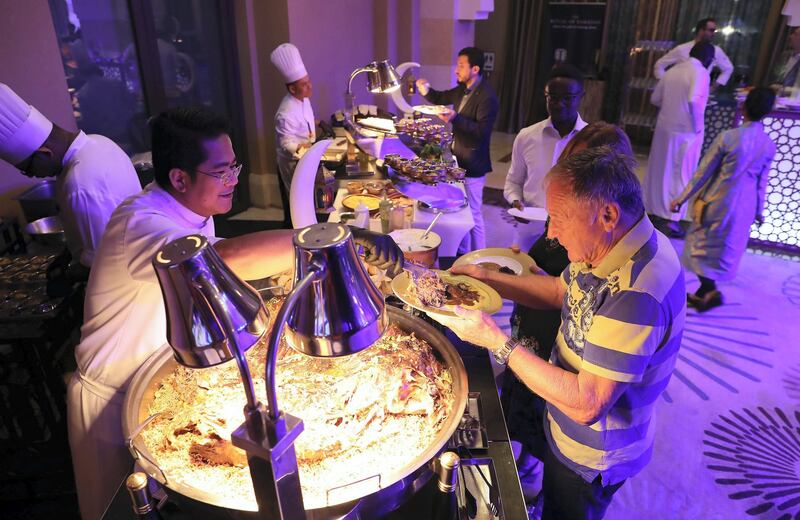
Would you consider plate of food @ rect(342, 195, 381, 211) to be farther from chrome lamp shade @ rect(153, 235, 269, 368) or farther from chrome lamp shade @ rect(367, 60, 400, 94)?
chrome lamp shade @ rect(153, 235, 269, 368)

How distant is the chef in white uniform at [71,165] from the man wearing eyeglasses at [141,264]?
43.0 inches

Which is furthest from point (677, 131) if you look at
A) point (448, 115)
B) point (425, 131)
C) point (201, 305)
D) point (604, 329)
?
point (201, 305)

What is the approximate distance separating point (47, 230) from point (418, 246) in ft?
6.58

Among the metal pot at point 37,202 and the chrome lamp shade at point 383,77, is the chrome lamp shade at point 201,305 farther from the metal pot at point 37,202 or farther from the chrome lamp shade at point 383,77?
the chrome lamp shade at point 383,77

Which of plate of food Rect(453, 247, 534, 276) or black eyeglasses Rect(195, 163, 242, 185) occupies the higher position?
black eyeglasses Rect(195, 163, 242, 185)

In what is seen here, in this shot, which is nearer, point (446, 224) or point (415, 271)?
point (415, 271)

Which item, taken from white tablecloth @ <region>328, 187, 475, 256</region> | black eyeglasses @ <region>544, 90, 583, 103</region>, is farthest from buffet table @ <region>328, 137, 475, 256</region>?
black eyeglasses @ <region>544, 90, 583, 103</region>

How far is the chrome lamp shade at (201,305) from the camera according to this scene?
2.20ft

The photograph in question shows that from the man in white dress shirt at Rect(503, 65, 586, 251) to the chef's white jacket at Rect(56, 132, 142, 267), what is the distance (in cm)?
195

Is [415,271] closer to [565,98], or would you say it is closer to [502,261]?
[502,261]

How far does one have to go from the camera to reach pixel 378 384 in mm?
1214

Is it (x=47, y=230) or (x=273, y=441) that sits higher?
(x=273, y=441)

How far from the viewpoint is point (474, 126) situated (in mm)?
3984

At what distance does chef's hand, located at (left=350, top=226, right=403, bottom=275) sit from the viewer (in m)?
1.10
